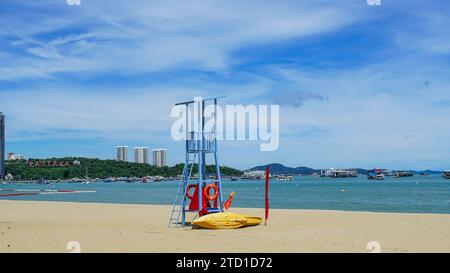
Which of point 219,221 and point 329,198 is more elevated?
point 219,221

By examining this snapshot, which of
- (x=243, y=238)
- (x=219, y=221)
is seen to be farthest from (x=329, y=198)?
(x=243, y=238)

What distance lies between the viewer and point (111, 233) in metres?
19.6

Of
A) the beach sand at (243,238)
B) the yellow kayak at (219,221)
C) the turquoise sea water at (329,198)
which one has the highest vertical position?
the yellow kayak at (219,221)

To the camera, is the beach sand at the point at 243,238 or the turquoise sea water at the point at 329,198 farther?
the turquoise sea water at the point at 329,198

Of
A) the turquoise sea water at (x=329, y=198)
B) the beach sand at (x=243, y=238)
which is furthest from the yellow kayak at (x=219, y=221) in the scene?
the turquoise sea water at (x=329, y=198)

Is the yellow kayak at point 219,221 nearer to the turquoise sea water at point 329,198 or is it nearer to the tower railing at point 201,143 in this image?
the tower railing at point 201,143

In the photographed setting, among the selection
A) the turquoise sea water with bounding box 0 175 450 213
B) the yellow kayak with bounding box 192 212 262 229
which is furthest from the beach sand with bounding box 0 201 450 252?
the turquoise sea water with bounding box 0 175 450 213

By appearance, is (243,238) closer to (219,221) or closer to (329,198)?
(219,221)

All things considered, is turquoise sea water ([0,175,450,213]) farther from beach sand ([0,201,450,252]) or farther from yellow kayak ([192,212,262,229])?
yellow kayak ([192,212,262,229])
